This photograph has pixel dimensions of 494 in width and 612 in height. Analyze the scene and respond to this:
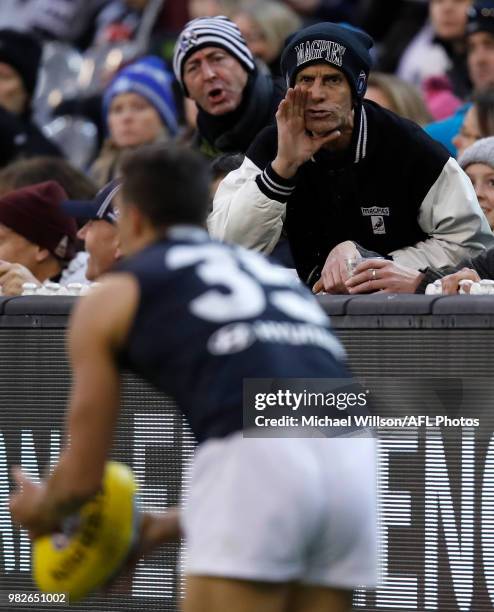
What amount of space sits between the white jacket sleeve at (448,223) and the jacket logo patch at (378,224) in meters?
0.11

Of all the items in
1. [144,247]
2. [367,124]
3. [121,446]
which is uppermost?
[367,124]

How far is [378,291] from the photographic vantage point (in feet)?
21.1

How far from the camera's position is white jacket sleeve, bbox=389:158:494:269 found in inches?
267

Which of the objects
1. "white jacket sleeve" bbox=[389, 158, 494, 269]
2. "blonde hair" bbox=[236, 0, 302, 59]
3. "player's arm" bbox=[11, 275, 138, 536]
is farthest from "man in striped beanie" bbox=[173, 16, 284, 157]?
"player's arm" bbox=[11, 275, 138, 536]

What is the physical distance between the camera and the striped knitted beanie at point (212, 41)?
7988 millimetres

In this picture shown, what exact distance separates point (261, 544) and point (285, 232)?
3.02m

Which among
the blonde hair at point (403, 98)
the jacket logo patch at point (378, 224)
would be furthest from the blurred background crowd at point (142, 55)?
the jacket logo patch at point (378, 224)

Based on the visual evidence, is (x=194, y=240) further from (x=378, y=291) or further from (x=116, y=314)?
(x=378, y=291)

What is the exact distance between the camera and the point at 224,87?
788 centimetres

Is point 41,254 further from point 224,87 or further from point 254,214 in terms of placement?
point 254,214

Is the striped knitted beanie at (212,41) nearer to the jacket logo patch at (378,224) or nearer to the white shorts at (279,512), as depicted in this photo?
the jacket logo patch at (378,224)

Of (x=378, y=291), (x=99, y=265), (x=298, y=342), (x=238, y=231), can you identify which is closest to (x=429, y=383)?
(x=378, y=291)

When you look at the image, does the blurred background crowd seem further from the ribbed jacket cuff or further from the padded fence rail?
the padded fence rail

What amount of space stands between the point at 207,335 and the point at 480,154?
3681mm
